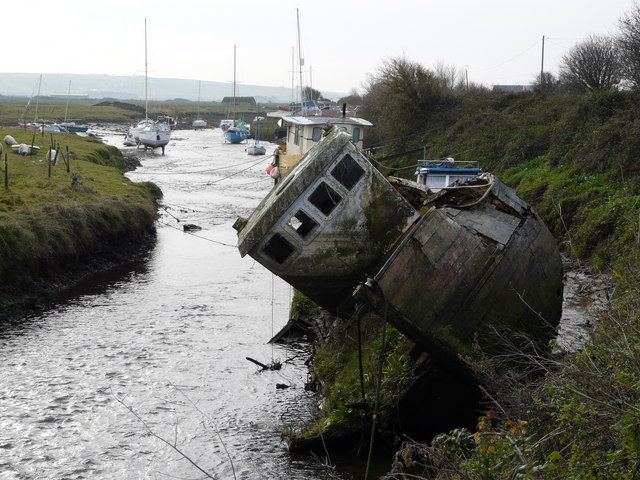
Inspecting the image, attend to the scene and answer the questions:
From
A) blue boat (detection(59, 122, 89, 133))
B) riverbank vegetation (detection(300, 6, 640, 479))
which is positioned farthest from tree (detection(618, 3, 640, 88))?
blue boat (detection(59, 122, 89, 133))

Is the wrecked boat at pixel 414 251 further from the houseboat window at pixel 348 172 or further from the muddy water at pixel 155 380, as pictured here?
the muddy water at pixel 155 380

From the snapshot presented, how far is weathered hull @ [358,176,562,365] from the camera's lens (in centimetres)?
1261

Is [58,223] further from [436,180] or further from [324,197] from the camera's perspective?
[324,197]

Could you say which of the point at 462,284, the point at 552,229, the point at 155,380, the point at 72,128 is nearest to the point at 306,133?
the point at 552,229

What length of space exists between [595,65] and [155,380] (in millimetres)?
34569

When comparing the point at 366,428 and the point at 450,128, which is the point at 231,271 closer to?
the point at 366,428

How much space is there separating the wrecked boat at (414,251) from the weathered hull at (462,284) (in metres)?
0.02

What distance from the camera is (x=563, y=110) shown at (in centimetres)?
4003

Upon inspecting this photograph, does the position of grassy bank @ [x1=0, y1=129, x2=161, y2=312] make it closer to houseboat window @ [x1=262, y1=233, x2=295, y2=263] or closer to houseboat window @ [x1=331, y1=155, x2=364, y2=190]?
houseboat window @ [x1=262, y1=233, x2=295, y2=263]

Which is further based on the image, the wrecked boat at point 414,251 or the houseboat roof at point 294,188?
the houseboat roof at point 294,188

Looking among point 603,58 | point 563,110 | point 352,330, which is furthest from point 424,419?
point 603,58

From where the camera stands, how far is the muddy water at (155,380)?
1380 cm

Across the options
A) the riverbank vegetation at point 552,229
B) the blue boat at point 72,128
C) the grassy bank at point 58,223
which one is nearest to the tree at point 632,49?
the riverbank vegetation at point 552,229

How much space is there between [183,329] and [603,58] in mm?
31584
